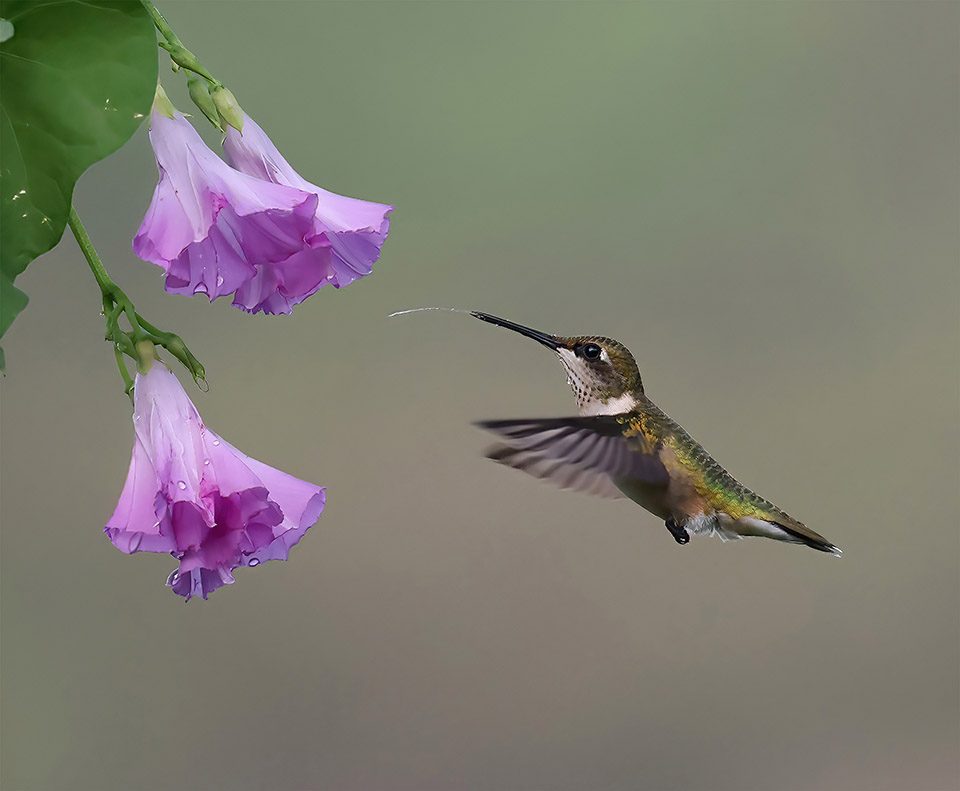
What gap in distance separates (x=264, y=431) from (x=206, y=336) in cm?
34

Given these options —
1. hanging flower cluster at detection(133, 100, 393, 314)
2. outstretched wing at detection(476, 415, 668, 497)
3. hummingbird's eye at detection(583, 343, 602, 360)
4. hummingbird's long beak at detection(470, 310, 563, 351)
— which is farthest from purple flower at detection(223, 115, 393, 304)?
hummingbird's eye at detection(583, 343, 602, 360)

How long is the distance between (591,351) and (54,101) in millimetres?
699

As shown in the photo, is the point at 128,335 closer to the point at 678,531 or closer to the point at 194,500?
the point at 194,500

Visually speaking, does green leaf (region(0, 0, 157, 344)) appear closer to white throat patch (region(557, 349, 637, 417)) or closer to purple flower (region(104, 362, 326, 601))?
purple flower (region(104, 362, 326, 601))

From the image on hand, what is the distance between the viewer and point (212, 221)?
697 mm

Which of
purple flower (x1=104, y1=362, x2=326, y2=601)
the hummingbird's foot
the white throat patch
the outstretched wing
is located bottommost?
purple flower (x1=104, y1=362, x2=326, y2=601)

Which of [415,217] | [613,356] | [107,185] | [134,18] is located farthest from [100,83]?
[415,217]

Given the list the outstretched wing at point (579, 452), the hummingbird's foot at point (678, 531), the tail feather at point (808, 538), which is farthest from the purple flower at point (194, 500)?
the tail feather at point (808, 538)

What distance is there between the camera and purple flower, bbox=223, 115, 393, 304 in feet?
2.45

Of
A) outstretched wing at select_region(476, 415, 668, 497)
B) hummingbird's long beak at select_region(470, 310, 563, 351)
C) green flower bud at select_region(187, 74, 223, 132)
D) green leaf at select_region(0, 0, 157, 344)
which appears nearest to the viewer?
green leaf at select_region(0, 0, 157, 344)

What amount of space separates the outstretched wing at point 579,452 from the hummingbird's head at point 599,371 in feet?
0.21

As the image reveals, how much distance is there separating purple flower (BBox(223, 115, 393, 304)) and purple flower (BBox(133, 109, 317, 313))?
24 millimetres

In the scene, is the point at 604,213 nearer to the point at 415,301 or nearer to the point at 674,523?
the point at 415,301

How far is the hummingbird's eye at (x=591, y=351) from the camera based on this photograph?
1239 millimetres
